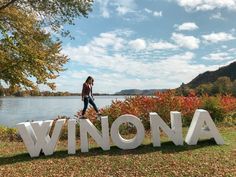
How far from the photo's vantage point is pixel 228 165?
11.3 metres

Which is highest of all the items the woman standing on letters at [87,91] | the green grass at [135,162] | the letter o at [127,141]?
the woman standing on letters at [87,91]

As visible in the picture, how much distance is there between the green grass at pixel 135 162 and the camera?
36.0 ft

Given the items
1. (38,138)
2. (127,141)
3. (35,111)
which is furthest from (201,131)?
(35,111)

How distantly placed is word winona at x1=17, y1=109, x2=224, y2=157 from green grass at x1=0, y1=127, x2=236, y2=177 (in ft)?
0.82

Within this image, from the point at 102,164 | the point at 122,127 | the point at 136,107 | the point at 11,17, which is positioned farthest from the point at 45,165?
the point at 11,17

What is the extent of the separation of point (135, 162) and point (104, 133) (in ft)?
6.86

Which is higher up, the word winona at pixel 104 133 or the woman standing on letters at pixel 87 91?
the woman standing on letters at pixel 87 91

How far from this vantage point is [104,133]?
13500 millimetres

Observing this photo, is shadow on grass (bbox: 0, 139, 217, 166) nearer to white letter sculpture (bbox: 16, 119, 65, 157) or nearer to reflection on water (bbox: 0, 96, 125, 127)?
white letter sculpture (bbox: 16, 119, 65, 157)

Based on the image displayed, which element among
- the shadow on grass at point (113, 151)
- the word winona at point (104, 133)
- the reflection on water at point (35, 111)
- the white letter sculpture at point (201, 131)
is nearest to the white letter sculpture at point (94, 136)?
the word winona at point (104, 133)

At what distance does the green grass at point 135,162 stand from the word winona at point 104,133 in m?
0.25

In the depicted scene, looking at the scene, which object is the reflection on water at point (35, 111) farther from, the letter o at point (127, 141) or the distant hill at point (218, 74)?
the distant hill at point (218, 74)

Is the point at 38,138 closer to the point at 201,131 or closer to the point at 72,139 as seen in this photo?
the point at 72,139

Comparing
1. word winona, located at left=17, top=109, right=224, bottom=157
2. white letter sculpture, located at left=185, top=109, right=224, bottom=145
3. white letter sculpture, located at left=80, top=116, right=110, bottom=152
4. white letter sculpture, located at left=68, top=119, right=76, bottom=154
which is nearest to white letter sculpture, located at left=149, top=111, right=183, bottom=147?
word winona, located at left=17, top=109, right=224, bottom=157
